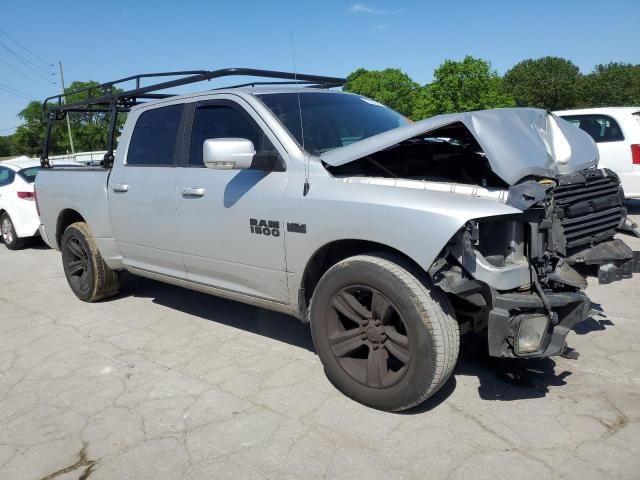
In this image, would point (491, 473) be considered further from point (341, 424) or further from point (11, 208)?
point (11, 208)

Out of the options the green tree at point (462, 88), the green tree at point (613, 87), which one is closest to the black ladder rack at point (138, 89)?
the green tree at point (462, 88)

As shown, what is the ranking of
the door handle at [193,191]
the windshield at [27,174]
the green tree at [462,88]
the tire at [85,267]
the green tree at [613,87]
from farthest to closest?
the green tree at [613,87], the green tree at [462,88], the windshield at [27,174], the tire at [85,267], the door handle at [193,191]

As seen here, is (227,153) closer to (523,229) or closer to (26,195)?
(523,229)

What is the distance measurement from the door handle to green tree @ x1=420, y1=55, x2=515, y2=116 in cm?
3917

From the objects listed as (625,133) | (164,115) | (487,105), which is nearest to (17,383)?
(164,115)

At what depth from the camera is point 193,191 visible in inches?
151

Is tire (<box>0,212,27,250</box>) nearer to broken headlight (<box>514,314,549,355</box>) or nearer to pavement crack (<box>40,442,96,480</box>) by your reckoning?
pavement crack (<box>40,442,96,480</box>)

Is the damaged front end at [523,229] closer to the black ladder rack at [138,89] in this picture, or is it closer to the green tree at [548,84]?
the black ladder rack at [138,89]

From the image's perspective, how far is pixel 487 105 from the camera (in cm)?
3978

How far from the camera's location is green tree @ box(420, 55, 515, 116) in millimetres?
40719

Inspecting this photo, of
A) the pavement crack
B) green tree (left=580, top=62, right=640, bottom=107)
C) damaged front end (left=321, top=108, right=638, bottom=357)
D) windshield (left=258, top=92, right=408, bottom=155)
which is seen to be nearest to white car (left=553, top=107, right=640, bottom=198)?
windshield (left=258, top=92, right=408, bottom=155)

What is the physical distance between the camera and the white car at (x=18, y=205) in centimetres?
871

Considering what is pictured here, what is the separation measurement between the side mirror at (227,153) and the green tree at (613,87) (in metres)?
58.7

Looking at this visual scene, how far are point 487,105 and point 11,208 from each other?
37142 mm
